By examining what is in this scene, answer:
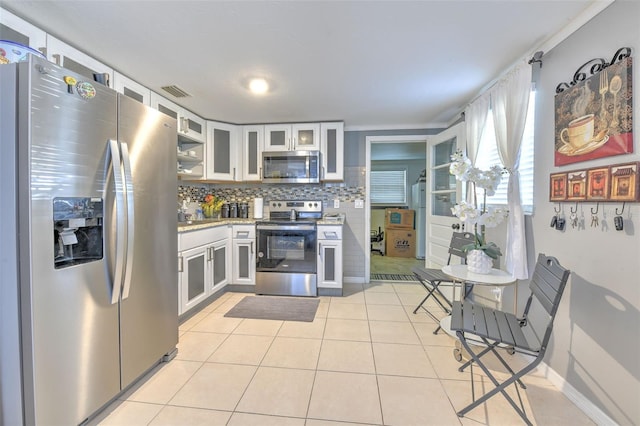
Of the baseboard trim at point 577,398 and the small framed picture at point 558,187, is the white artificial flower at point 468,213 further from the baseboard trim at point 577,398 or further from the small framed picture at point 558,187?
the baseboard trim at point 577,398

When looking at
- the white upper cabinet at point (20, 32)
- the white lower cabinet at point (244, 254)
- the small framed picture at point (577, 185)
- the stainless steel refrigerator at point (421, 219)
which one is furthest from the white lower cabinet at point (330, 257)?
the stainless steel refrigerator at point (421, 219)

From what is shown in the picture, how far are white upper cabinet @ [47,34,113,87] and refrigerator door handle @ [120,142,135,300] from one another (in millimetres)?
582

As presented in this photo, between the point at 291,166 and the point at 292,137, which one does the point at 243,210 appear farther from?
the point at 292,137

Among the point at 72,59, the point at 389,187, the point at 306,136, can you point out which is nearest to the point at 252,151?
the point at 306,136

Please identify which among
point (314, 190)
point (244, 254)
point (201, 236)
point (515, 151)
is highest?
point (515, 151)

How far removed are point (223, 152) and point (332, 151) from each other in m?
1.47

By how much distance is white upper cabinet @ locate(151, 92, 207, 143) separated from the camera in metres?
2.62

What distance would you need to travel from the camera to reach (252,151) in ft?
11.9

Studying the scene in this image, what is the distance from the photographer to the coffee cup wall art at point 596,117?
4.16ft

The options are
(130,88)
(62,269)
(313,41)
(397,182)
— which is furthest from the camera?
(397,182)

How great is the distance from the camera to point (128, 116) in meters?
1.52

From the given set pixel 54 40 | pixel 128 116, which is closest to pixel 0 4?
pixel 54 40

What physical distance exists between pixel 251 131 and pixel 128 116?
2175mm

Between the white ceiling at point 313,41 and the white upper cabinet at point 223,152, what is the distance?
750mm
